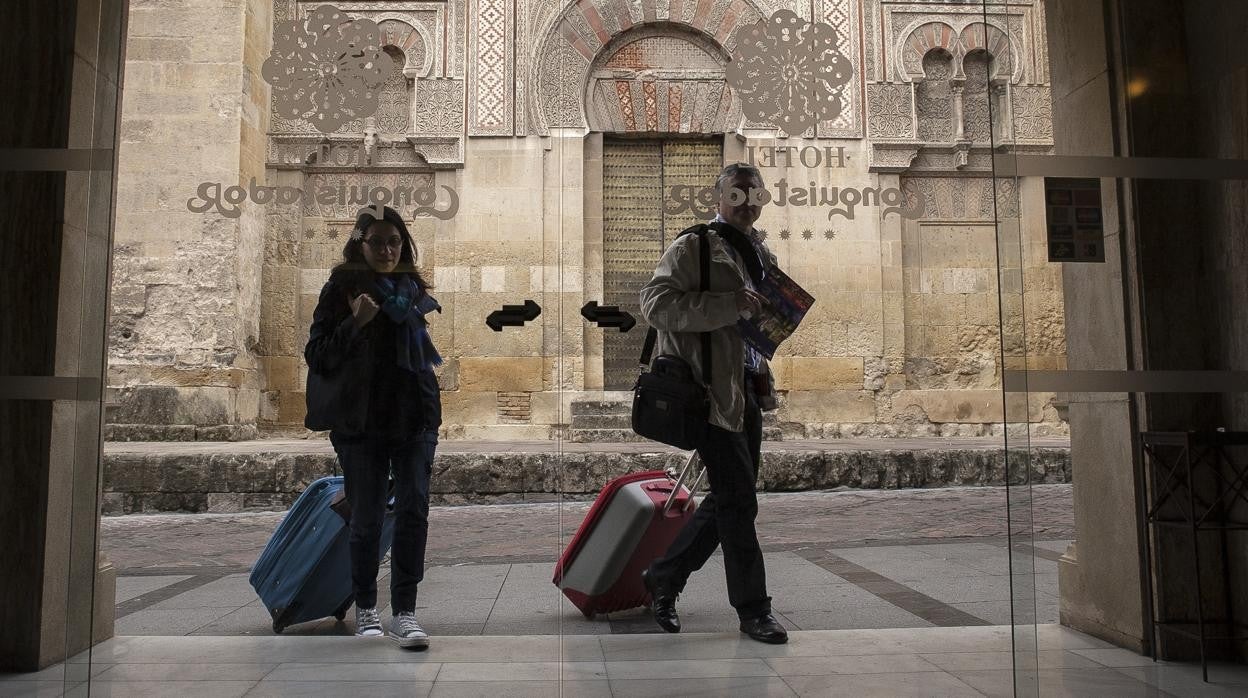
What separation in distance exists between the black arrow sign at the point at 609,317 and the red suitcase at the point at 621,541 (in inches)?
22.6

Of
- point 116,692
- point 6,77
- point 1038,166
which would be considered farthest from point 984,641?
point 6,77

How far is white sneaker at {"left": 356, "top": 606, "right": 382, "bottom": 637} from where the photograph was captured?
310 cm

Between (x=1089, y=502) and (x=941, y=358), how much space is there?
1.10 metres

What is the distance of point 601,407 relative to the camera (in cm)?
381

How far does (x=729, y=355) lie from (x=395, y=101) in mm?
1567

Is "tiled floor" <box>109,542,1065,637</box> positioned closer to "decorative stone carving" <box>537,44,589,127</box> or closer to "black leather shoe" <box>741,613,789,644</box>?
"black leather shoe" <box>741,613,789,644</box>

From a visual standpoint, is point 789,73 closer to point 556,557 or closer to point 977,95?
point 977,95

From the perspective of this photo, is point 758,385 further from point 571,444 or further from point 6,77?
point 6,77

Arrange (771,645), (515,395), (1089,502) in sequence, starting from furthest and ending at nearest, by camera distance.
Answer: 1. (515,395)
2. (771,645)
3. (1089,502)

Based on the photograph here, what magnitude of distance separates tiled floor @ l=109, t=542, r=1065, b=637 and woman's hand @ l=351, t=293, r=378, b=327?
1228mm

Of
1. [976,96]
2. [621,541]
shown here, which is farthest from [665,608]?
[976,96]

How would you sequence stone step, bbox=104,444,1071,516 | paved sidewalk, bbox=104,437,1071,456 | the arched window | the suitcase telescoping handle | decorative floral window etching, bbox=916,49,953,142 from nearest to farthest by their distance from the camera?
the arched window → the suitcase telescoping handle → decorative floral window etching, bbox=916,49,953,142 → paved sidewalk, bbox=104,437,1071,456 → stone step, bbox=104,444,1071,516

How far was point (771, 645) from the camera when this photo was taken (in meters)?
2.98

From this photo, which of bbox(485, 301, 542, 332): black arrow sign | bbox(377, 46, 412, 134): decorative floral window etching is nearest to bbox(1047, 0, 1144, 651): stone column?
bbox(485, 301, 542, 332): black arrow sign
